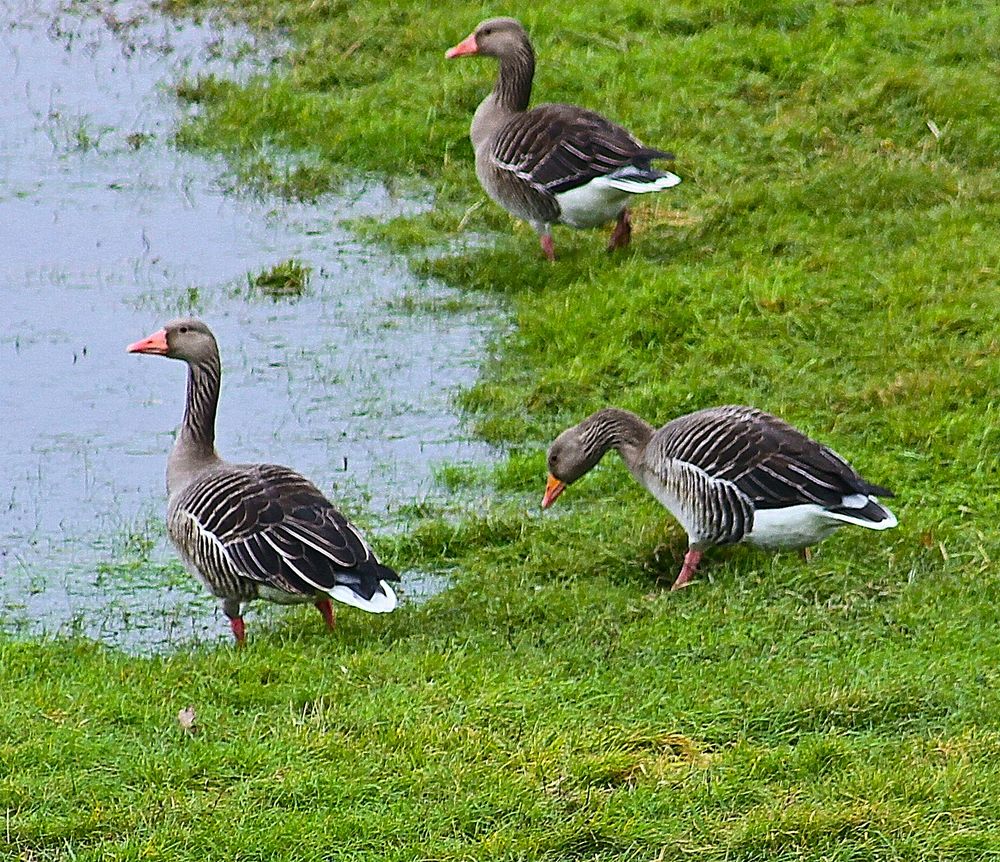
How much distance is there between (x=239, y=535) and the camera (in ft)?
23.9

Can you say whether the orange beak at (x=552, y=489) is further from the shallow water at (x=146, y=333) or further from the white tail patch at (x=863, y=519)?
the white tail patch at (x=863, y=519)

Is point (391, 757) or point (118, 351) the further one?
point (118, 351)

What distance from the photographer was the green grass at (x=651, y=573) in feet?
18.5

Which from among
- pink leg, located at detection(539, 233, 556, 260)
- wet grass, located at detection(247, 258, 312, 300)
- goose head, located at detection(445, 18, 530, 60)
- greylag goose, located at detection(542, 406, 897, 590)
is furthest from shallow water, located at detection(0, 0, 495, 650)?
greylag goose, located at detection(542, 406, 897, 590)

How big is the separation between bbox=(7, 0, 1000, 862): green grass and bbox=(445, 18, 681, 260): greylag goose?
0.37 metres

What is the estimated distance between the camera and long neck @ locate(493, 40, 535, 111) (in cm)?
1221

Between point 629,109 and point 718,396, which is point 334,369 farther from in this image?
point 629,109

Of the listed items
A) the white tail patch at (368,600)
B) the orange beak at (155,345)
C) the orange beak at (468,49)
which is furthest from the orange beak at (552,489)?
the orange beak at (468,49)

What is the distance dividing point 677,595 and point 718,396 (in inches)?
87.4

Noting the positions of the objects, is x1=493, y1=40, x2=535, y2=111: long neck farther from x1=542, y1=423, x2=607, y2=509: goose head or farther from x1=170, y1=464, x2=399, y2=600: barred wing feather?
x1=170, y1=464, x2=399, y2=600: barred wing feather

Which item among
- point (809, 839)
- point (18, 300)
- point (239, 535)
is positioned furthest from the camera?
point (18, 300)

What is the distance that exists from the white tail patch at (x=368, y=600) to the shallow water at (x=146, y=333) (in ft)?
3.06

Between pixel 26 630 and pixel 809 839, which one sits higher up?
pixel 809 839

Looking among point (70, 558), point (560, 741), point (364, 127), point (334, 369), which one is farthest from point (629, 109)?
point (560, 741)
